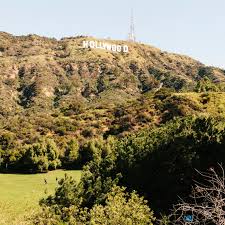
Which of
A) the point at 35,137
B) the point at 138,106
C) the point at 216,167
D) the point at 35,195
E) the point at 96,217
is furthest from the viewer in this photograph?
the point at 138,106

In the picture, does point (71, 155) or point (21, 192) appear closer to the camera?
point (21, 192)

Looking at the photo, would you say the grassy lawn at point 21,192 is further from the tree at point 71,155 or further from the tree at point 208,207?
the tree at point 208,207

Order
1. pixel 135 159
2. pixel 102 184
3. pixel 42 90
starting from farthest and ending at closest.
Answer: pixel 42 90
pixel 135 159
pixel 102 184

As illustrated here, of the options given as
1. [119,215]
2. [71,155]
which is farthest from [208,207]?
[71,155]

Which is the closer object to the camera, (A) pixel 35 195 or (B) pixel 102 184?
(B) pixel 102 184

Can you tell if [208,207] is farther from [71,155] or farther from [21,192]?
[71,155]

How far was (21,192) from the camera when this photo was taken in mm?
66750

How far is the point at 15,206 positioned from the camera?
54.4 meters

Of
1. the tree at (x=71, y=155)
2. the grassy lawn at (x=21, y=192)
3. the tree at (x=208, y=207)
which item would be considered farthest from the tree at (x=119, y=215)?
the tree at (x=71, y=155)

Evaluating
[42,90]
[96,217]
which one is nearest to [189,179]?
[96,217]

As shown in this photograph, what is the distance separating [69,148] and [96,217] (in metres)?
62.3

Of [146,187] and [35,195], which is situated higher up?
[146,187]

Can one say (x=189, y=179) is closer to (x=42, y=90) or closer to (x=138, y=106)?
(x=138, y=106)

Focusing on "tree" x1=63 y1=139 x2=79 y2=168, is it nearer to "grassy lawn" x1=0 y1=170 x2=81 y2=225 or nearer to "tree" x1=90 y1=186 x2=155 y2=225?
"grassy lawn" x1=0 y1=170 x2=81 y2=225
